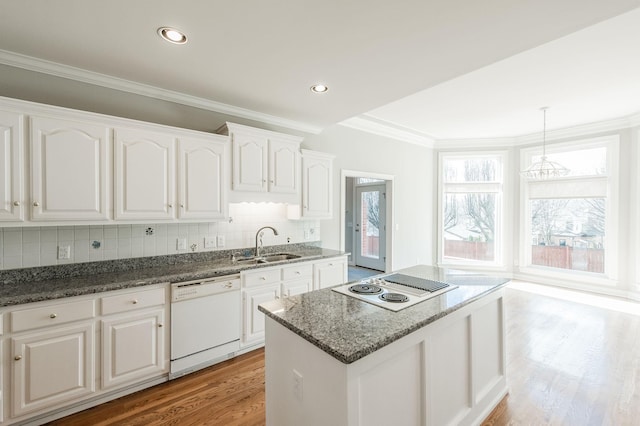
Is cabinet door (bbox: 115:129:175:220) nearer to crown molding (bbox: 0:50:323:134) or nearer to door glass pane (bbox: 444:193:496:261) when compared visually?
crown molding (bbox: 0:50:323:134)

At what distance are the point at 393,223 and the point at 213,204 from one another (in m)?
3.39

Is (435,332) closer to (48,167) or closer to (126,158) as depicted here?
(126,158)

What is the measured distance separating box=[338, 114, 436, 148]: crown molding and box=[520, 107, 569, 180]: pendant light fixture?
6.14ft


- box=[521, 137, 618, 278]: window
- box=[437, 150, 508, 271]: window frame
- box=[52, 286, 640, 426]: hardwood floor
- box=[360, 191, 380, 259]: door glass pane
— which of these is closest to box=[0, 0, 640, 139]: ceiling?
box=[521, 137, 618, 278]: window

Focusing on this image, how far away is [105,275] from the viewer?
2365mm

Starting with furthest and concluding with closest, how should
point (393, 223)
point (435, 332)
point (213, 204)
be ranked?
1. point (393, 223)
2. point (213, 204)
3. point (435, 332)

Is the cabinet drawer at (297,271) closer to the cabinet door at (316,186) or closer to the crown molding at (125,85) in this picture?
the cabinet door at (316,186)

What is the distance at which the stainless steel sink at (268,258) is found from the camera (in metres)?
3.01

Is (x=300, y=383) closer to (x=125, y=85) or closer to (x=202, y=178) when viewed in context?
(x=202, y=178)

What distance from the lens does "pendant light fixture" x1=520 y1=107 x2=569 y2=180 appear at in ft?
13.7

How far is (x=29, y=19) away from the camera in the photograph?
1.77 m

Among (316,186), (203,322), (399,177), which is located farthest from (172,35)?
(399,177)

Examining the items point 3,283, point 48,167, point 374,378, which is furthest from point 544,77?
point 3,283

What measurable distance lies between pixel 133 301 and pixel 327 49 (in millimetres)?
2462
